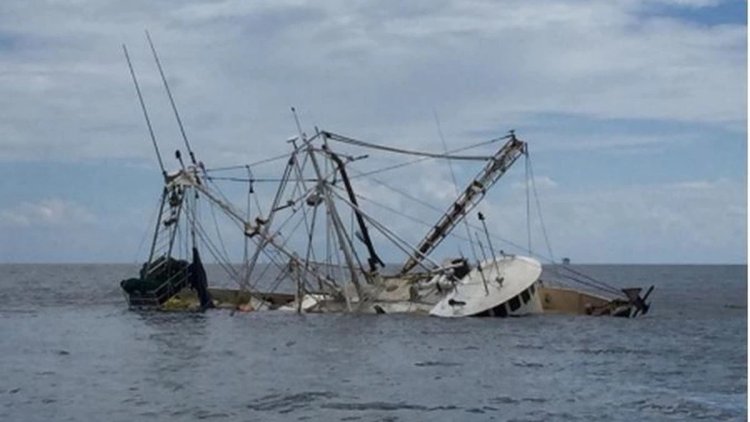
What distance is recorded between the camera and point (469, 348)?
50969mm

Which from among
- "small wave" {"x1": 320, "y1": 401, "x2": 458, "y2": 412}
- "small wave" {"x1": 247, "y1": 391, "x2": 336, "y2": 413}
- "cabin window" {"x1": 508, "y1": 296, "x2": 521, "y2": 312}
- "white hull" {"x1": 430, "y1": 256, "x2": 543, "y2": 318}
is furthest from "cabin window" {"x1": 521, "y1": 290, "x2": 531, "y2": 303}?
"small wave" {"x1": 320, "y1": 401, "x2": 458, "y2": 412}

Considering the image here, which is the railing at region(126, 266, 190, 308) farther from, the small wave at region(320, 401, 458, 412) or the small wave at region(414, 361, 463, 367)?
the small wave at region(320, 401, 458, 412)

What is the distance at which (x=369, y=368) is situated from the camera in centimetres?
4428

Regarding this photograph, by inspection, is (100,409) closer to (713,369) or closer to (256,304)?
(713,369)

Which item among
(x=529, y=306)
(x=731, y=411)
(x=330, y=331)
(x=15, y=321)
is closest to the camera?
(x=731, y=411)

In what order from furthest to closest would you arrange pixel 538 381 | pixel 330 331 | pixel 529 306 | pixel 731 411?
pixel 529 306, pixel 330 331, pixel 538 381, pixel 731 411

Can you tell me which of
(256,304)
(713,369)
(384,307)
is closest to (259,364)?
(713,369)

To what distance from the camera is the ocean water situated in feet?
112

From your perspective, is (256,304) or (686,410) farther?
(256,304)

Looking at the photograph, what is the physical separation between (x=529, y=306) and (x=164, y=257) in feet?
76.5

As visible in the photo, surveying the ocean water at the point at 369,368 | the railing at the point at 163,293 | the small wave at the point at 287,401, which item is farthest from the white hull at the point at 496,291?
the small wave at the point at 287,401

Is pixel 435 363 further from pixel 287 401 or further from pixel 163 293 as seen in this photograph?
pixel 163 293

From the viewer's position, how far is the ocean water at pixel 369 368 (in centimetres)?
3406

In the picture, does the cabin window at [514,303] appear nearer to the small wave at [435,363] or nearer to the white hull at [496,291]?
the white hull at [496,291]
